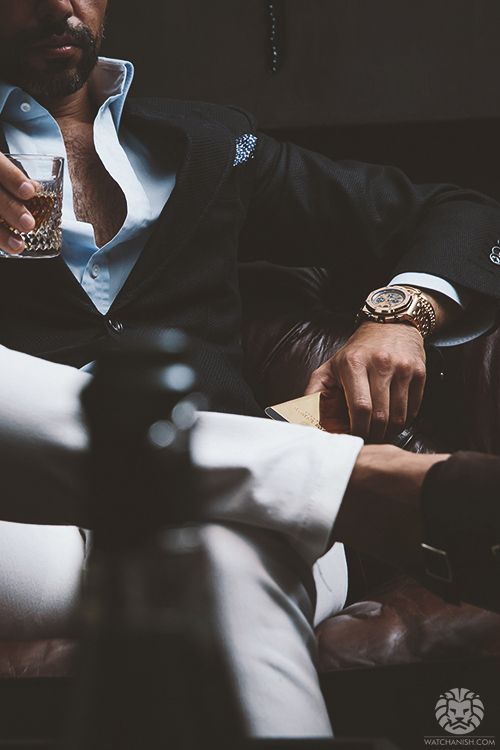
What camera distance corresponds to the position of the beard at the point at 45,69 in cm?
143

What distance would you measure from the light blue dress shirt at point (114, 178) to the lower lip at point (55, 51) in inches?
2.9

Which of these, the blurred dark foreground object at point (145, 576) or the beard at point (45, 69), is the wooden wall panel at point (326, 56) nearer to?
the beard at point (45, 69)

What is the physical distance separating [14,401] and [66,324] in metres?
0.56

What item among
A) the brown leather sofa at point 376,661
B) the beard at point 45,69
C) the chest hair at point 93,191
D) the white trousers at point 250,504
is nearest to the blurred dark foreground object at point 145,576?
the white trousers at point 250,504

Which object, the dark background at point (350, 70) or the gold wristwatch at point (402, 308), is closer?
the gold wristwatch at point (402, 308)

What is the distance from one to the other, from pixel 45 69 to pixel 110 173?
0.21 metres

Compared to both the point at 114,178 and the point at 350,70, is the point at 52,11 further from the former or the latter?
the point at 350,70

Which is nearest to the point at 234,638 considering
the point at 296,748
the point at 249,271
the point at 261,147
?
the point at 296,748

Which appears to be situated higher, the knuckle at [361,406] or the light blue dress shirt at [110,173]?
the light blue dress shirt at [110,173]

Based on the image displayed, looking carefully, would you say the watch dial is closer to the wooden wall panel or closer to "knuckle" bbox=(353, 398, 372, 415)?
"knuckle" bbox=(353, 398, 372, 415)

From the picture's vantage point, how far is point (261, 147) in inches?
62.8

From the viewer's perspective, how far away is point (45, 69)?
56.3 inches

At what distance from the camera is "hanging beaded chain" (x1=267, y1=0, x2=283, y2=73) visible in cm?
217

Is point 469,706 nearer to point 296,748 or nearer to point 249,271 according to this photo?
point 296,748
